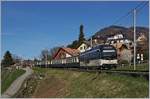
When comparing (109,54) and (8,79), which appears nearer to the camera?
(109,54)

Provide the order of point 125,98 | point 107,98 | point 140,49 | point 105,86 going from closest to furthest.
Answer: point 125,98
point 107,98
point 105,86
point 140,49

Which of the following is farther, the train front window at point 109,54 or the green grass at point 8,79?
the green grass at point 8,79

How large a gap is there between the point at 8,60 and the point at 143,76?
15956 cm

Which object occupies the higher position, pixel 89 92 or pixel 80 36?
pixel 80 36

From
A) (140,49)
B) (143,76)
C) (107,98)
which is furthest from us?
(140,49)

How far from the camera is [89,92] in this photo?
2811cm

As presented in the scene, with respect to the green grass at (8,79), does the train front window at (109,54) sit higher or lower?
higher

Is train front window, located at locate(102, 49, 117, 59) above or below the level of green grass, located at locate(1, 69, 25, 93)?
above

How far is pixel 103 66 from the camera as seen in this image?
146ft

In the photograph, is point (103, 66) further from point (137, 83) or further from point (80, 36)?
point (80, 36)

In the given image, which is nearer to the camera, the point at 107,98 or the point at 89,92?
the point at 107,98

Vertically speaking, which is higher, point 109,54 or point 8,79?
point 109,54

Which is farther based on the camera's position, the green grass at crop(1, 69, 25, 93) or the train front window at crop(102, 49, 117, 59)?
the green grass at crop(1, 69, 25, 93)

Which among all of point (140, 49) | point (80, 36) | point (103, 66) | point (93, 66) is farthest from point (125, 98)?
point (80, 36)
